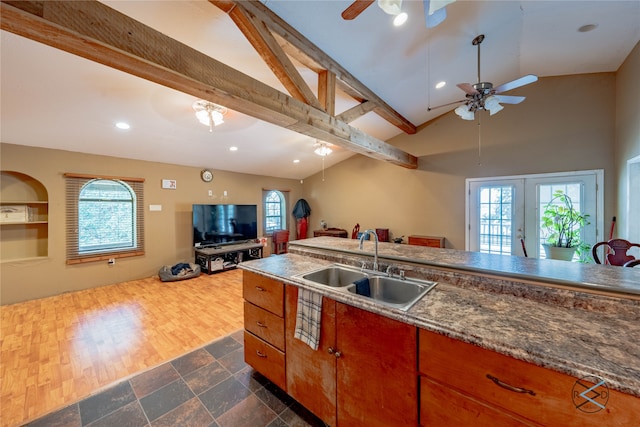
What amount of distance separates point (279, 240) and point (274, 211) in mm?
952

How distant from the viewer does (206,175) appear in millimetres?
5188

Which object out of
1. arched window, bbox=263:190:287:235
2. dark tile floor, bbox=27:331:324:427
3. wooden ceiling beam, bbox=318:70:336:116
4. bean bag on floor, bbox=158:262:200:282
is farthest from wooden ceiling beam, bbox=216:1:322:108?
arched window, bbox=263:190:287:235

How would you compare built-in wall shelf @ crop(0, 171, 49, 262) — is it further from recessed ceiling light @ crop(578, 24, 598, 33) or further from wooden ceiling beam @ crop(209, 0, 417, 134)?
recessed ceiling light @ crop(578, 24, 598, 33)

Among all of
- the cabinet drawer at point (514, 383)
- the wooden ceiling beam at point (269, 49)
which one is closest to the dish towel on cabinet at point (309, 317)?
the cabinet drawer at point (514, 383)

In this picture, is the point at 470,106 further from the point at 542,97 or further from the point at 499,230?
the point at 499,230

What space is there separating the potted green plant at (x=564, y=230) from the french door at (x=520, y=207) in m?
0.18

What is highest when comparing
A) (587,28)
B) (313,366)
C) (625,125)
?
(587,28)

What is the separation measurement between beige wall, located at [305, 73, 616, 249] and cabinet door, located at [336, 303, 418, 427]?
441 centimetres

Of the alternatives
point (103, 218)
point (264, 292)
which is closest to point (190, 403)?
point (264, 292)

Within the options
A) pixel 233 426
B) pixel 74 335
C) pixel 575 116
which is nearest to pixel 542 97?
pixel 575 116

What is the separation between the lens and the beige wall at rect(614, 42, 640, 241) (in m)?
2.84

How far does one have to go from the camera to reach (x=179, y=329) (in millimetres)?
2697

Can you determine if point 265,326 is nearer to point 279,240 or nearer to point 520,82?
point 520,82

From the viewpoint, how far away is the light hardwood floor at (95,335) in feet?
6.02
